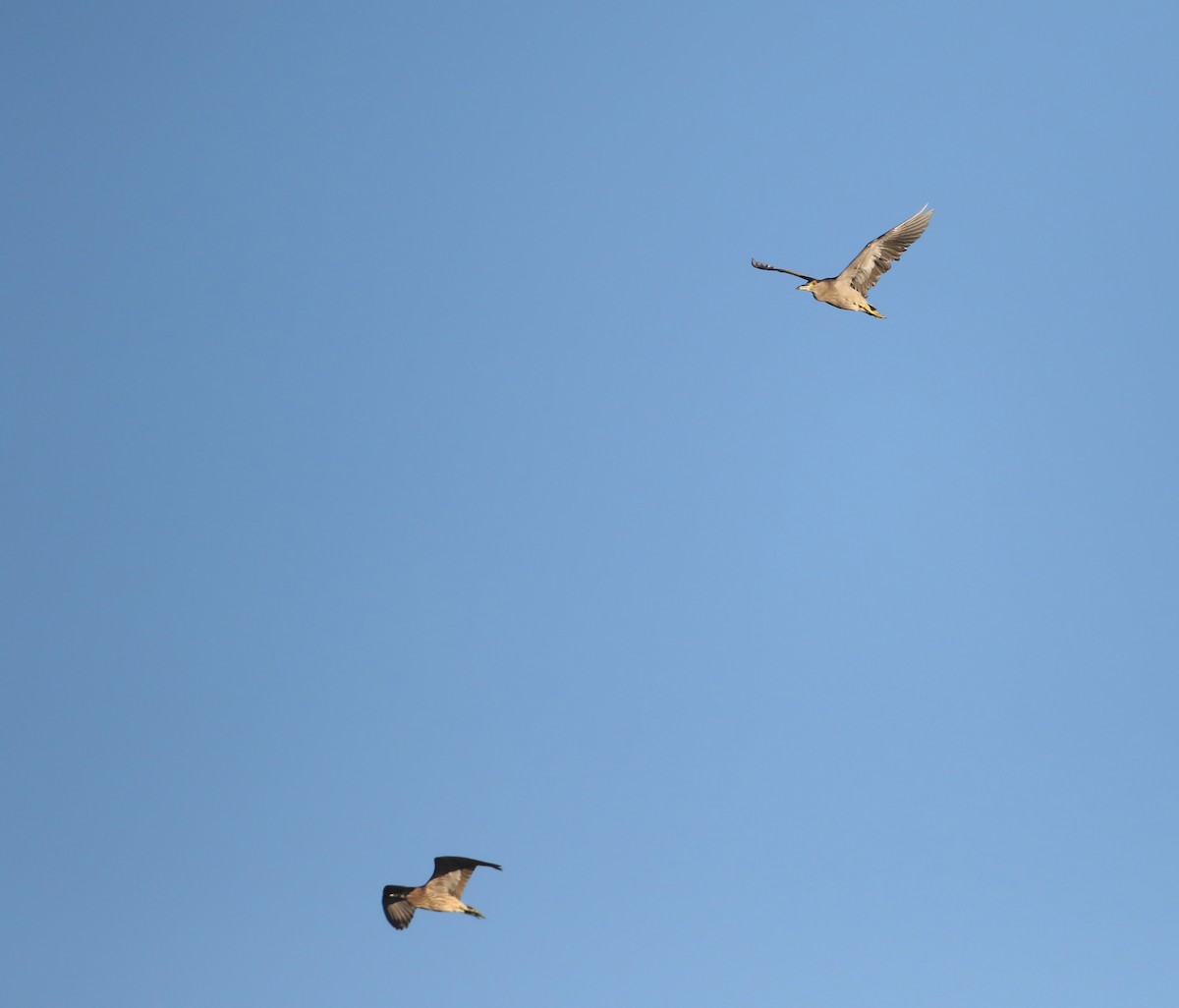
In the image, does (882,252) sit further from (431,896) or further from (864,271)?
(431,896)

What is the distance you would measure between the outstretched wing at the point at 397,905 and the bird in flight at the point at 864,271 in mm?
29915

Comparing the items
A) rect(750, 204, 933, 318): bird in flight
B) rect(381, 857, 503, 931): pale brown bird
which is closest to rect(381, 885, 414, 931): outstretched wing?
rect(381, 857, 503, 931): pale brown bird

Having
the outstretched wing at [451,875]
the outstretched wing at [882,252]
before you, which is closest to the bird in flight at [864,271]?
the outstretched wing at [882,252]

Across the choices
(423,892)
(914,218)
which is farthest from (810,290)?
(423,892)

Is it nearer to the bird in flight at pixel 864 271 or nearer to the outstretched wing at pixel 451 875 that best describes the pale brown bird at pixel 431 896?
the outstretched wing at pixel 451 875

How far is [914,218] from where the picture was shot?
69062 millimetres

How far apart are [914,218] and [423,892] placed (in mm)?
34345

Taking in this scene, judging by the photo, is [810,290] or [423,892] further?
[810,290]

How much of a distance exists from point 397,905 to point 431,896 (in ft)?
4.62

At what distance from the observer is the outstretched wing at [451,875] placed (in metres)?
62.8

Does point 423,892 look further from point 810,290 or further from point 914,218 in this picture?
point 914,218

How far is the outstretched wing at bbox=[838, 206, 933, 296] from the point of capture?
2717 inches

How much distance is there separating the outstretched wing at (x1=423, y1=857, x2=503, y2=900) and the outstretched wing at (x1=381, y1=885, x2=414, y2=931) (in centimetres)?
121

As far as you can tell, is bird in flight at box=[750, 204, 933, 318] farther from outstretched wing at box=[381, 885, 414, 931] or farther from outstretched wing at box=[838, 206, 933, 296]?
outstretched wing at box=[381, 885, 414, 931]
